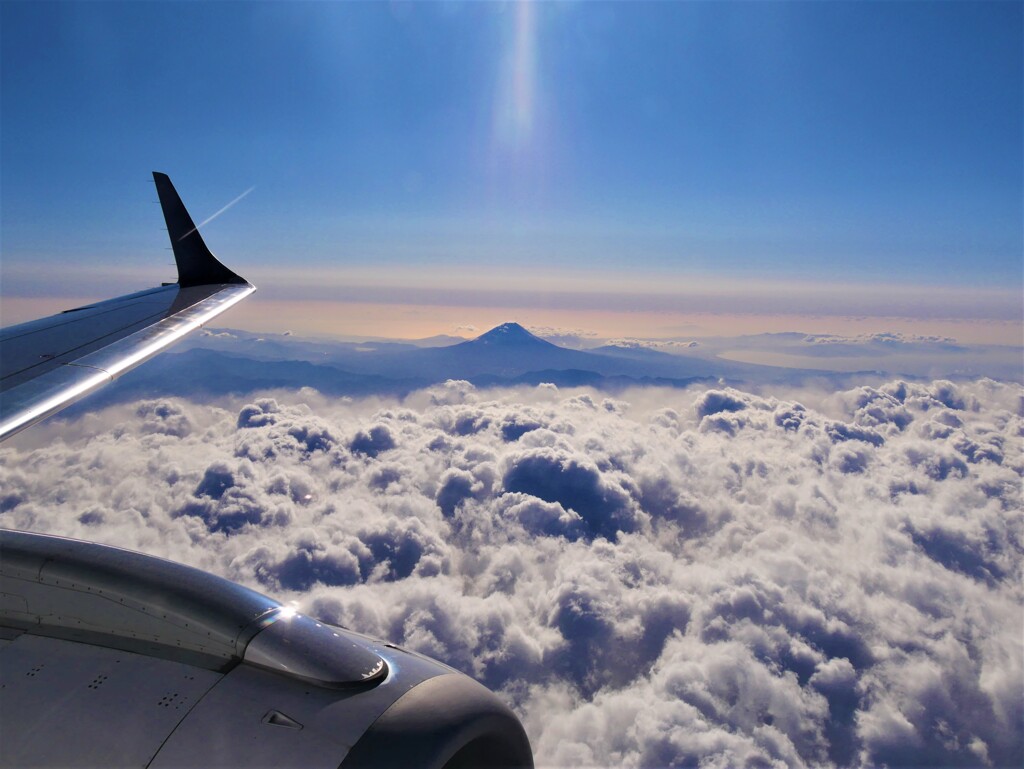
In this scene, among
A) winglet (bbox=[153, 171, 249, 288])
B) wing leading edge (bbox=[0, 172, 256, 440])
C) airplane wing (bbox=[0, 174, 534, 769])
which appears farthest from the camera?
winglet (bbox=[153, 171, 249, 288])

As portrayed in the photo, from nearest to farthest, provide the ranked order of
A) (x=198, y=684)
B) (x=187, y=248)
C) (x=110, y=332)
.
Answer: (x=198, y=684)
(x=110, y=332)
(x=187, y=248)

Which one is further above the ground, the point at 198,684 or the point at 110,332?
the point at 110,332

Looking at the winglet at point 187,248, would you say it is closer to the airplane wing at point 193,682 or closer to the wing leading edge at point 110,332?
the wing leading edge at point 110,332

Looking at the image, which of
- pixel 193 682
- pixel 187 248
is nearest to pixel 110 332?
pixel 187 248

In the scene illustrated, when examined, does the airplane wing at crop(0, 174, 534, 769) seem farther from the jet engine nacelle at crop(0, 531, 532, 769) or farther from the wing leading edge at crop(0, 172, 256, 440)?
the wing leading edge at crop(0, 172, 256, 440)

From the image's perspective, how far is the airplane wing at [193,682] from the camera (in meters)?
2.55

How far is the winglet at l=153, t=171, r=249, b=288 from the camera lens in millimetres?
7656

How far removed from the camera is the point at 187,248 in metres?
9.00

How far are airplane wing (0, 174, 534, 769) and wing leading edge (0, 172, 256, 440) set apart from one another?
0.58 metres

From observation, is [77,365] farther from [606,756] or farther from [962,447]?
[962,447]

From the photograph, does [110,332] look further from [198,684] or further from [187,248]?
[198,684]

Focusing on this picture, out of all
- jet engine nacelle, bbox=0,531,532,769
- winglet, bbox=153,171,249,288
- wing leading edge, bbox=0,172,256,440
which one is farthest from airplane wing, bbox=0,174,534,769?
winglet, bbox=153,171,249,288

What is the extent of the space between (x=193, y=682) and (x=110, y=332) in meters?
6.17

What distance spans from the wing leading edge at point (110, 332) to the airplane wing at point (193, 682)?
0.58m
